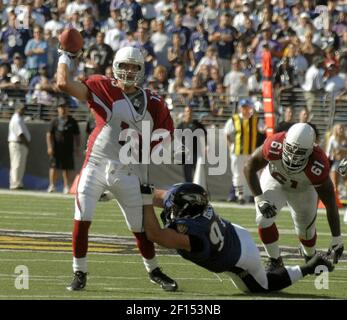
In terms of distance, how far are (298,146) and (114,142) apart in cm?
150

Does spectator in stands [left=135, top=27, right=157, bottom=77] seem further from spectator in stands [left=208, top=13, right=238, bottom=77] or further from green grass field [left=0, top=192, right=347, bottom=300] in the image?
green grass field [left=0, top=192, right=347, bottom=300]

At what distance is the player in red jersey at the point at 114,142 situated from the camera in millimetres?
8547

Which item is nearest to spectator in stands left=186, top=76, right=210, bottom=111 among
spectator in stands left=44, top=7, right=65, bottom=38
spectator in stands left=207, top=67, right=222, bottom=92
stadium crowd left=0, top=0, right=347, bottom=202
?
stadium crowd left=0, top=0, right=347, bottom=202

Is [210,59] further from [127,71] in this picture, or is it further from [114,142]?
[114,142]

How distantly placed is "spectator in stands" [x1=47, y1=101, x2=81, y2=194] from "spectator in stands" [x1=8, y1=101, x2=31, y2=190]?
0.49 m

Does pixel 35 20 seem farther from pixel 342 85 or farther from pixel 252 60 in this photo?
pixel 342 85

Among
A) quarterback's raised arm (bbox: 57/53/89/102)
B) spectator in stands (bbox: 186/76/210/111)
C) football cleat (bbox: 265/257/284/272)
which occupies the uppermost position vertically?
quarterback's raised arm (bbox: 57/53/89/102)

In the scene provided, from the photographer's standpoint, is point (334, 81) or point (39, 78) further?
point (39, 78)

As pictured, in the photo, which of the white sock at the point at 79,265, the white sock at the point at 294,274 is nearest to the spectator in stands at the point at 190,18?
the white sock at the point at 294,274

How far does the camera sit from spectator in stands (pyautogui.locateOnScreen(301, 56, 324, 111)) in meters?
19.0

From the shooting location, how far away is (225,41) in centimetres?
2045

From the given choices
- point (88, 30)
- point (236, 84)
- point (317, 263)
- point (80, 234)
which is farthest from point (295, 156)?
point (88, 30)

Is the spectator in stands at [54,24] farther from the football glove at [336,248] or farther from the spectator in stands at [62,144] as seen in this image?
the football glove at [336,248]

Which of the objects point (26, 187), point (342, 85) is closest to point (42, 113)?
point (26, 187)
